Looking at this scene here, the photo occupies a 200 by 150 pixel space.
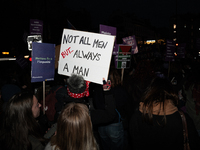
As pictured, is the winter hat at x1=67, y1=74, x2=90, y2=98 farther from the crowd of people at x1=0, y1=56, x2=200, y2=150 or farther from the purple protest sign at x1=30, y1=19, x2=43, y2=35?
the purple protest sign at x1=30, y1=19, x2=43, y2=35

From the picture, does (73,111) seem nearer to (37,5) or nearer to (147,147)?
(147,147)

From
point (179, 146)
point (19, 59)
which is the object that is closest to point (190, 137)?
point (179, 146)

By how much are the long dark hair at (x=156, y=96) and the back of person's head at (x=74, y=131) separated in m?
0.80

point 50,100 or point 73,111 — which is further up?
point 73,111

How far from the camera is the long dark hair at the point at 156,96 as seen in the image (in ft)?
6.70

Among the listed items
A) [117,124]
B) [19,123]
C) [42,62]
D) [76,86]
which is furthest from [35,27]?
[19,123]

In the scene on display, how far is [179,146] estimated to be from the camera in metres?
2.04

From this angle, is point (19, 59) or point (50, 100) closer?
point (50, 100)

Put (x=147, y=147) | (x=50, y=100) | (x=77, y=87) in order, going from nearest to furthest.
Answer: (x=147, y=147) → (x=77, y=87) → (x=50, y=100)

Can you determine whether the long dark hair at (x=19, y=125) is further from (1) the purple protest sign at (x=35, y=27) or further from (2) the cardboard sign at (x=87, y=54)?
(1) the purple protest sign at (x=35, y=27)

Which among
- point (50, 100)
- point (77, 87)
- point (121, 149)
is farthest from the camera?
point (50, 100)

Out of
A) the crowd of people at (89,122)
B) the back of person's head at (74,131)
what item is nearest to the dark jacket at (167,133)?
the crowd of people at (89,122)

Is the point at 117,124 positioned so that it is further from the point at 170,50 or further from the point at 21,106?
the point at 170,50

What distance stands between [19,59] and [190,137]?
9203 millimetres
